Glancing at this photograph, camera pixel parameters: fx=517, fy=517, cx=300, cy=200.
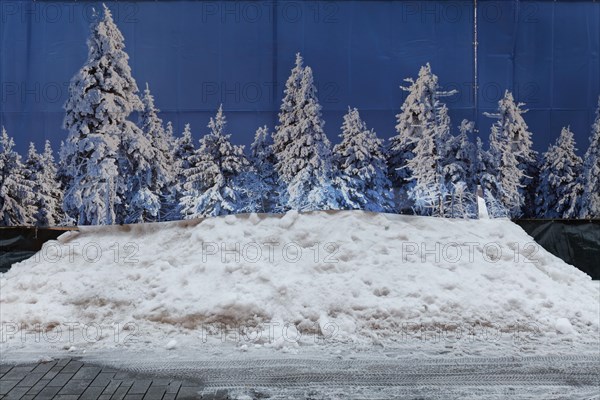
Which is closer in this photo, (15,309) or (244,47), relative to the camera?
(15,309)

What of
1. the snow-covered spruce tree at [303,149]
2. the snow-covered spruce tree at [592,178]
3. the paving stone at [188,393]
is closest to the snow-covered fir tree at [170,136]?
the snow-covered spruce tree at [303,149]

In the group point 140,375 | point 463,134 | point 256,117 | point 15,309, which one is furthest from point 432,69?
point 15,309

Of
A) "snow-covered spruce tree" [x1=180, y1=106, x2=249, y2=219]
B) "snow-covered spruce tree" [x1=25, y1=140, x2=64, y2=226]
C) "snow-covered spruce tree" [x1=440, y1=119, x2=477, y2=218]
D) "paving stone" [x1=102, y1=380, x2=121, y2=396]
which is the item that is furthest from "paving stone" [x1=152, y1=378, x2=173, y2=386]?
"snow-covered spruce tree" [x1=440, y1=119, x2=477, y2=218]

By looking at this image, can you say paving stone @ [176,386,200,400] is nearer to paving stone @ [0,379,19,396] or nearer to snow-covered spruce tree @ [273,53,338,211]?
paving stone @ [0,379,19,396]

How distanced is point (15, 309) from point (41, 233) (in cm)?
183

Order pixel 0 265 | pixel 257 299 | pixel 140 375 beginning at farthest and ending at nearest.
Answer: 1. pixel 0 265
2. pixel 257 299
3. pixel 140 375

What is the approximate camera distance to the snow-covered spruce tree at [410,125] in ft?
29.7

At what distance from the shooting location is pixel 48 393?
16.3 ft

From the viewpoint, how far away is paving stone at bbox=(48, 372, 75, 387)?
5.22m

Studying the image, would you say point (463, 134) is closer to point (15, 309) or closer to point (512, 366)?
point (512, 366)

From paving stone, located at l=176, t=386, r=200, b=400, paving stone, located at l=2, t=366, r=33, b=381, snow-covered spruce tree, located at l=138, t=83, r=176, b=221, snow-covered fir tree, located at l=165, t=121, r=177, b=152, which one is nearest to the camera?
paving stone, located at l=176, t=386, r=200, b=400

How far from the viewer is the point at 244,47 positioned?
9.24m

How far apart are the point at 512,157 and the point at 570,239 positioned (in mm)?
1754

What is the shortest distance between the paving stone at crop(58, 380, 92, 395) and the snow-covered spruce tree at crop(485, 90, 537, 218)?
284 inches
